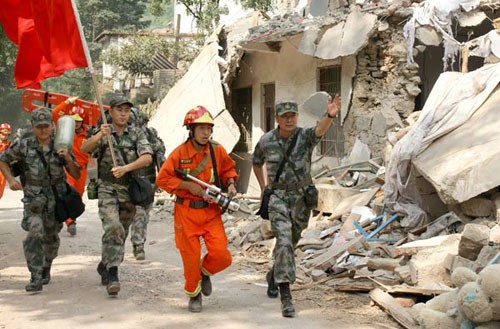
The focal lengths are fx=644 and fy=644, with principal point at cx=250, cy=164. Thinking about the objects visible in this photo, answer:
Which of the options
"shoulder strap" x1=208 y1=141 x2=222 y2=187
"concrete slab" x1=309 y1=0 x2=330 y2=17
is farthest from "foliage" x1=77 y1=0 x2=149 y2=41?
"shoulder strap" x1=208 y1=141 x2=222 y2=187

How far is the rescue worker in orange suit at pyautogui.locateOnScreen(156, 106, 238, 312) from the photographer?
5.67 metres

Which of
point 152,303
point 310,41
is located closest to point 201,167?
point 152,303

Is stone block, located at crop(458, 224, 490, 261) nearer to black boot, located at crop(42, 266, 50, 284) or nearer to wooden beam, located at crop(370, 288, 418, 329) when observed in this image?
wooden beam, located at crop(370, 288, 418, 329)

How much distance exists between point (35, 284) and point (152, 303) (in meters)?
1.27

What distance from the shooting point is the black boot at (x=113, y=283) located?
19.8 feet

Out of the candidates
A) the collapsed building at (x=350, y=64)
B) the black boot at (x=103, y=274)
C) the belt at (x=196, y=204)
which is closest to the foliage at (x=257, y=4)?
the collapsed building at (x=350, y=64)

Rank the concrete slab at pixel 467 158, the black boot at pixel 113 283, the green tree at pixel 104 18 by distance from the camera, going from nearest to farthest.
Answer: the black boot at pixel 113 283 → the concrete slab at pixel 467 158 → the green tree at pixel 104 18

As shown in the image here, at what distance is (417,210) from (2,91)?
3473 centimetres

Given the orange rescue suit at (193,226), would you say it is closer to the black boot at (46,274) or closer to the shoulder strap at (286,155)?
the shoulder strap at (286,155)

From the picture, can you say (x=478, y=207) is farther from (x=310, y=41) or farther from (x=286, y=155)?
(x=310, y=41)

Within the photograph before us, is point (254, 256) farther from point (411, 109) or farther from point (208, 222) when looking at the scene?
point (411, 109)

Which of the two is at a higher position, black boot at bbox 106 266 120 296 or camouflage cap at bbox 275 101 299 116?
camouflage cap at bbox 275 101 299 116

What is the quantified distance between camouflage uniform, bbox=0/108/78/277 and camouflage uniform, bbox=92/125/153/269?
0.47m

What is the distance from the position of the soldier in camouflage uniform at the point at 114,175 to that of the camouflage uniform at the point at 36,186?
18.1 inches
